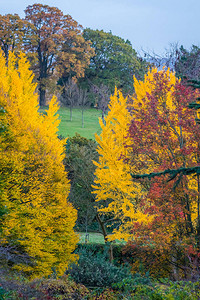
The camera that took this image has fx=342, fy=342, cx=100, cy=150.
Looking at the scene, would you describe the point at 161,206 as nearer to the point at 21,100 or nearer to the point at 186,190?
A: the point at 186,190

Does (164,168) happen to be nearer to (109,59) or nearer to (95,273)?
(95,273)

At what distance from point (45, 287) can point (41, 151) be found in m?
7.05

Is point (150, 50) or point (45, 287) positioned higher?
point (150, 50)

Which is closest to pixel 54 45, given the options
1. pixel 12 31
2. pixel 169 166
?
pixel 12 31

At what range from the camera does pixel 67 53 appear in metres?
55.3

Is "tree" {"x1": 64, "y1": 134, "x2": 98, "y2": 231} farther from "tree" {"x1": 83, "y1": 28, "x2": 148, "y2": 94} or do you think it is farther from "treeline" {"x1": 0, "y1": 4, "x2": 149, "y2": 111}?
"tree" {"x1": 83, "y1": 28, "x2": 148, "y2": 94}

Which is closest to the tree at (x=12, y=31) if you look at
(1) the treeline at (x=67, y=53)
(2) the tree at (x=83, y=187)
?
(1) the treeline at (x=67, y=53)

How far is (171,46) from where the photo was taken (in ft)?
123

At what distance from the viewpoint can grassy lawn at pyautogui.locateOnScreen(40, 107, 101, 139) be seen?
155ft

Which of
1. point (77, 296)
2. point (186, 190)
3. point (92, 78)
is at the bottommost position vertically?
point (77, 296)

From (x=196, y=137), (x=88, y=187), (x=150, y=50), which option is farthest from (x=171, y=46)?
(x=196, y=137)

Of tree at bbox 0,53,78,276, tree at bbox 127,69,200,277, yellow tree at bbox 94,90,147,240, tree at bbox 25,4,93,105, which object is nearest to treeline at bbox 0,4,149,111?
tree at bbox 25,4,93,105

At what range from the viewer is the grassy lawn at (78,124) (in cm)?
4730

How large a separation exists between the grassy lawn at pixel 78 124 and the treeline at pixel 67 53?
2.24 meters
